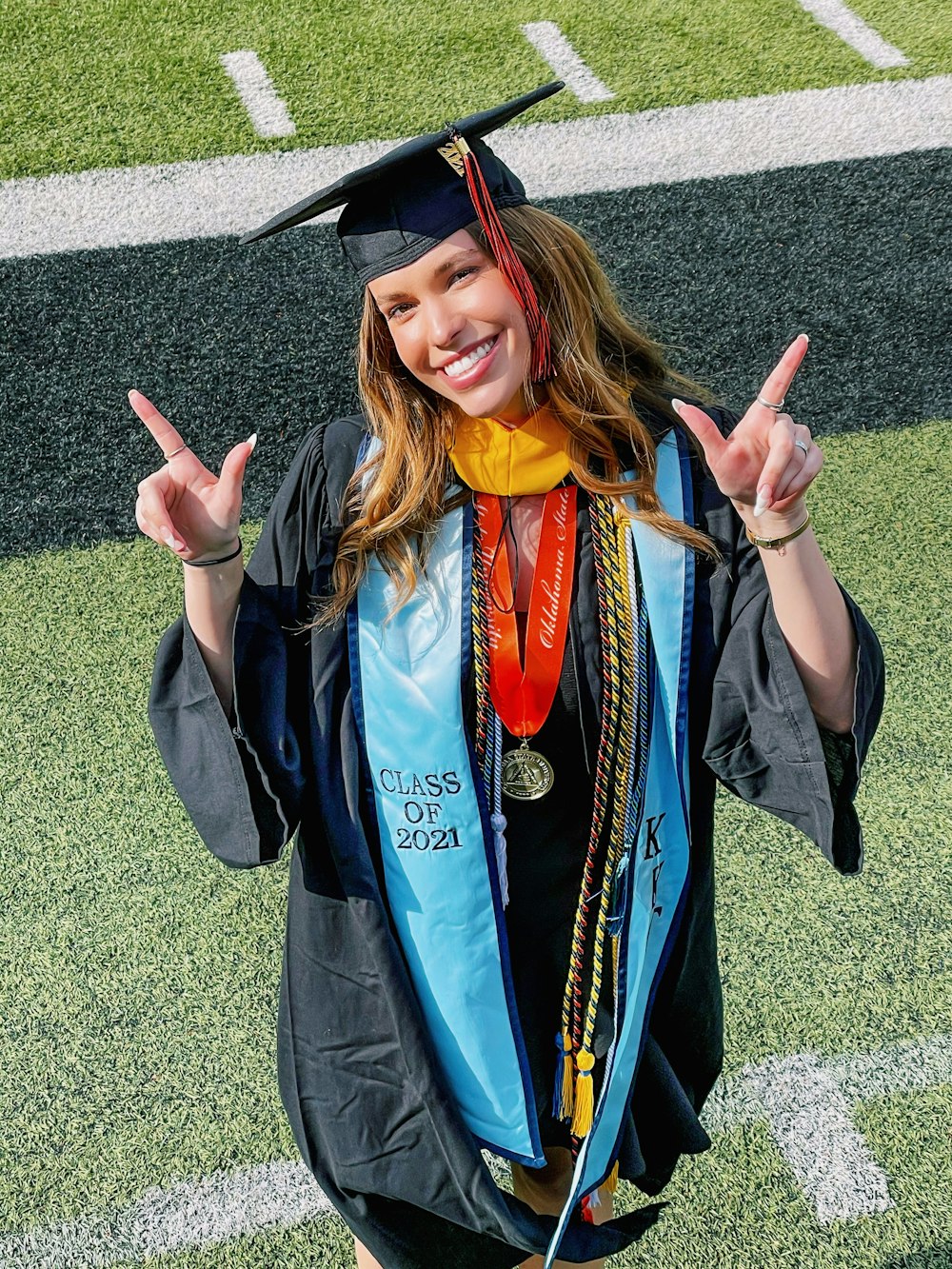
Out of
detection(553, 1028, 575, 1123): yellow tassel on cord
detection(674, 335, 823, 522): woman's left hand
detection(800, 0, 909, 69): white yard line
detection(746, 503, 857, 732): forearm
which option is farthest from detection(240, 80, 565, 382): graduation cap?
detection(800, 0, 909, 69): white yard line

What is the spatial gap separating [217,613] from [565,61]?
18.1ft

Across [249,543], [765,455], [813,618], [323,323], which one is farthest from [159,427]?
[323,323]

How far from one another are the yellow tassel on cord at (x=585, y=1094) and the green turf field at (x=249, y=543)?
0.83 meters

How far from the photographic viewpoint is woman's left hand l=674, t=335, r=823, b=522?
174 centimetres

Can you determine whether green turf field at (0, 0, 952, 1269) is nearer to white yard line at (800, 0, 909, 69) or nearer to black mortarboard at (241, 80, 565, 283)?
white yard line at (800, 0, 909, 69)

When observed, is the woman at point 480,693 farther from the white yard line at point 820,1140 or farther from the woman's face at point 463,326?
the white yard line at point 820,1140

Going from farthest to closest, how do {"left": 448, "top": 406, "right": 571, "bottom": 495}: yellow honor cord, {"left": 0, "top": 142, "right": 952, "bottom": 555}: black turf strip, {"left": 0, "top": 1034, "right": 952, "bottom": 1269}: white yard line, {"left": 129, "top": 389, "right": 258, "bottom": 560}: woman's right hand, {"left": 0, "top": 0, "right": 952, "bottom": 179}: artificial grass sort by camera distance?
{"left": 0, "top": 0, "right": 952, "bottom": 179}: artificial grass, {"left": 0, "top": 142, "right": 952, "bottom": 555}: black turf strip, {"left": 0, "top": 1034, "right": 952, "bottom": 1269}: white yard line, {"left": 448, "top": 406, "right": 571, "bottom": 495}: yellow honor cord, {"left": 129, "top": 389, "right": 258, "bottom": 560}: woman's right hand

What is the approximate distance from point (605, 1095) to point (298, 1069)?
1.64ft

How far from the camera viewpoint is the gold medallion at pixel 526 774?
6.85 ft

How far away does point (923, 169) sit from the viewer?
20.3ft

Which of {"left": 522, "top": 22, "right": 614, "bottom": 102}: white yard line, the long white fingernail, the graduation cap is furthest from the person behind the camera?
{"left": 522, "top": 22, "right": 614, "bottom": 102}: white yard line

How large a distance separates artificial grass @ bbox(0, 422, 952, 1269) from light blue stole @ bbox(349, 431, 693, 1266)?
937 millimetres

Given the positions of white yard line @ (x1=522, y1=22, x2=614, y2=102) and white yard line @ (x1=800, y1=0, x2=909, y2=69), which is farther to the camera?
white yard line @ (x1=800, y1=0, x2=909, y2=69)

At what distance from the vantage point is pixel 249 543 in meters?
4.81
